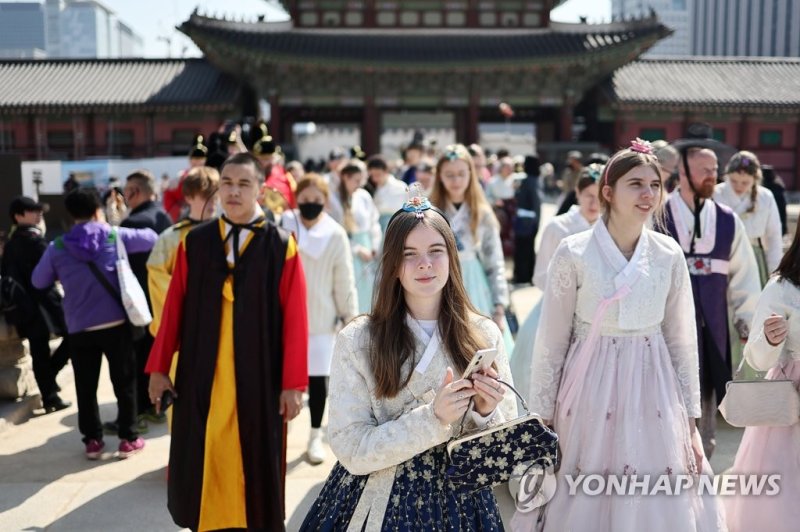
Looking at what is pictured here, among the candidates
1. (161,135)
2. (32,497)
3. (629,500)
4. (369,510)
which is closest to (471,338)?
(369,510)

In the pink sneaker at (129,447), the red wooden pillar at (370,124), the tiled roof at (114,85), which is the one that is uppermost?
the tiled roof at (114,85)

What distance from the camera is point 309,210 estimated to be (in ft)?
16.5

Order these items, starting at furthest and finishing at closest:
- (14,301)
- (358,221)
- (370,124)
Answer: (370,124), (358,221), (14,301)

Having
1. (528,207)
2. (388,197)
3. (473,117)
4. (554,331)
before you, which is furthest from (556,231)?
(473,117)

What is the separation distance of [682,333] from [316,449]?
245cm

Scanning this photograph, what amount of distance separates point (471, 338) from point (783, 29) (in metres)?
28.0

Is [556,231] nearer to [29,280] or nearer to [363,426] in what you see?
[363,426]

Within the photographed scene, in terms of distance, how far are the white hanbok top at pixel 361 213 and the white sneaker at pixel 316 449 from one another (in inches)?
90.0

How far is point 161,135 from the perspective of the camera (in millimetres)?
21906

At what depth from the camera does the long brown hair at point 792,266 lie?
3104 mm

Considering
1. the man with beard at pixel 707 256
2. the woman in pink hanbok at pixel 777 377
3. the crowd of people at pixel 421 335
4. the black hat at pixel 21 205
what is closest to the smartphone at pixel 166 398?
the crowd of people at pixel 421 335

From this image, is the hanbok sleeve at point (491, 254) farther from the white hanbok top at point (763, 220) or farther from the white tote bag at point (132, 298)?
the white tote bag at point (132, 298)

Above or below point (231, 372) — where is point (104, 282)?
above

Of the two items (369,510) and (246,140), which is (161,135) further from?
(369,510)
